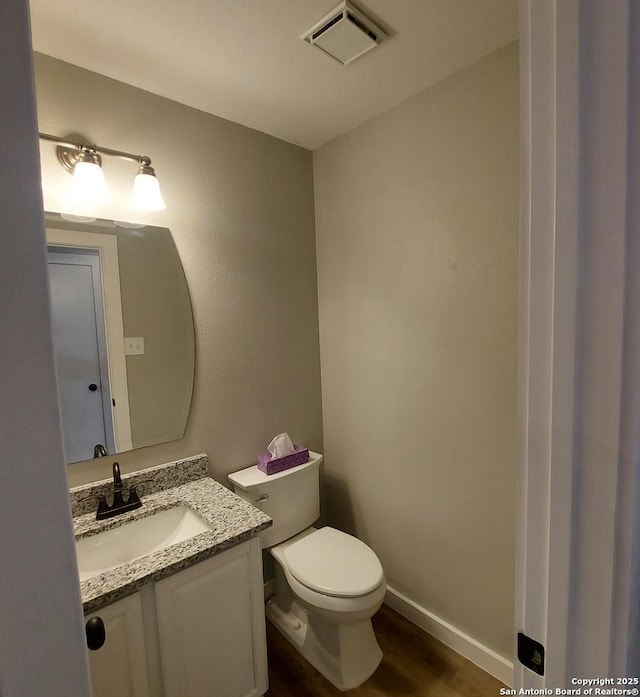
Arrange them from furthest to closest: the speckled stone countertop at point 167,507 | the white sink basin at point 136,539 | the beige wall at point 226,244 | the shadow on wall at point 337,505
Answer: the shadow on wall at point 337,505 → the beige wall at point 226,244 → the white sink basin at point 136,539 → the speckled stone countertop at point 167,507

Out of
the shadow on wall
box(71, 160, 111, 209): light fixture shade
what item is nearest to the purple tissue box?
the shadow on wall

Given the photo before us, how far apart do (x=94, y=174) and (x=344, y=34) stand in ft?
3.20

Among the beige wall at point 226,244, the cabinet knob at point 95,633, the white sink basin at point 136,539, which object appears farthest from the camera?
the beige wall at point 226,244

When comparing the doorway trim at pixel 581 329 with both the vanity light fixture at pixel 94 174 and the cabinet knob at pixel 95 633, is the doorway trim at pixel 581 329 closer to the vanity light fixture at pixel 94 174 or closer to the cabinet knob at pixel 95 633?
the cabinet knob at pixel 95 633

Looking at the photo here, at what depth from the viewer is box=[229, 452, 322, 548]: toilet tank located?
1.68m

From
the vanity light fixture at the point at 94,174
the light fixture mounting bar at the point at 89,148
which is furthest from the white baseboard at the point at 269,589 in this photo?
the light fixture mounting bar at the point at 89,148

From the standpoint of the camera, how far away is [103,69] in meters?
1.38

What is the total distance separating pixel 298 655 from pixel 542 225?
6.43 ft

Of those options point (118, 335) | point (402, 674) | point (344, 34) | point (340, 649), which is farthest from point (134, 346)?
point (402, 674)

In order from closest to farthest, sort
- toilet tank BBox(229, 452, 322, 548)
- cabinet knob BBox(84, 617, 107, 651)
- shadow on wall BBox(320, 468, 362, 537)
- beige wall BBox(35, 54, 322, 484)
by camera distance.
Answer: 1. cabinet knob BBox(84, 617, 107, 651)
2. beige wall BBox(35, 54, 322, 484)
3. toilet tank BBox(229, 452, 322, 548)
4. shadow on wall BBox(320, 468, 362, 537)

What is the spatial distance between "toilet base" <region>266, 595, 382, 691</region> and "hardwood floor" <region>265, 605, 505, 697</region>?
0.03 metres

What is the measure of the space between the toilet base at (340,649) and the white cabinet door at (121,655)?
0.70 meters

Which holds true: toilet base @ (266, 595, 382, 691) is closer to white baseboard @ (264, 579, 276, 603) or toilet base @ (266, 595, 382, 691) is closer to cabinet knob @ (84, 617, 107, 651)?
white baseboard @ (264, 579, 276, 603)

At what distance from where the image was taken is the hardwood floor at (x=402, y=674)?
148 cm
